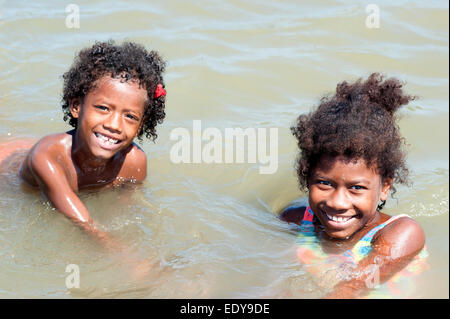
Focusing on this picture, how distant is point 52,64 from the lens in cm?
647

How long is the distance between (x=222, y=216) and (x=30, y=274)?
4.62ft

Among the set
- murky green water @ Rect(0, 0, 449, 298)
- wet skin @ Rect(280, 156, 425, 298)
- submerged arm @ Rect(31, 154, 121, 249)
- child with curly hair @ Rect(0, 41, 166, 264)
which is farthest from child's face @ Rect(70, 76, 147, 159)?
wet skin @ Rect(280, 156, 425, 298)

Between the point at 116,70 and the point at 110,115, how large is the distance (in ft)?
1.10

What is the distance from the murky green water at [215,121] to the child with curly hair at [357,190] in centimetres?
19

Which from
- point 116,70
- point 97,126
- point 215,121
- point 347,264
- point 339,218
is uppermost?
point 116,70

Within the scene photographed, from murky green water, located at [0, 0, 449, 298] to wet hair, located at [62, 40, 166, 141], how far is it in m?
0.76

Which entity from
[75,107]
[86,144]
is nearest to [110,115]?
[86,144]

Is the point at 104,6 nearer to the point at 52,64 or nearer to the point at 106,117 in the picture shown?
the point at 52,64

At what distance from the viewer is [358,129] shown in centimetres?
368

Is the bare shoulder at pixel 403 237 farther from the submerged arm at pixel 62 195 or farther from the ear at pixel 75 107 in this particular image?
the ear at pixel 75 107

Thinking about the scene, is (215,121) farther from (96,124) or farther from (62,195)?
(62,195)

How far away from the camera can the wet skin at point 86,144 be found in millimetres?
4176

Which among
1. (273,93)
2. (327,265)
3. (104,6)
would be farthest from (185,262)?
(104,6)

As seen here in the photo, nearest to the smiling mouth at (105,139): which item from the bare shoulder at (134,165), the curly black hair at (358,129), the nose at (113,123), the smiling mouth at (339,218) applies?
the nose at (113,123)
